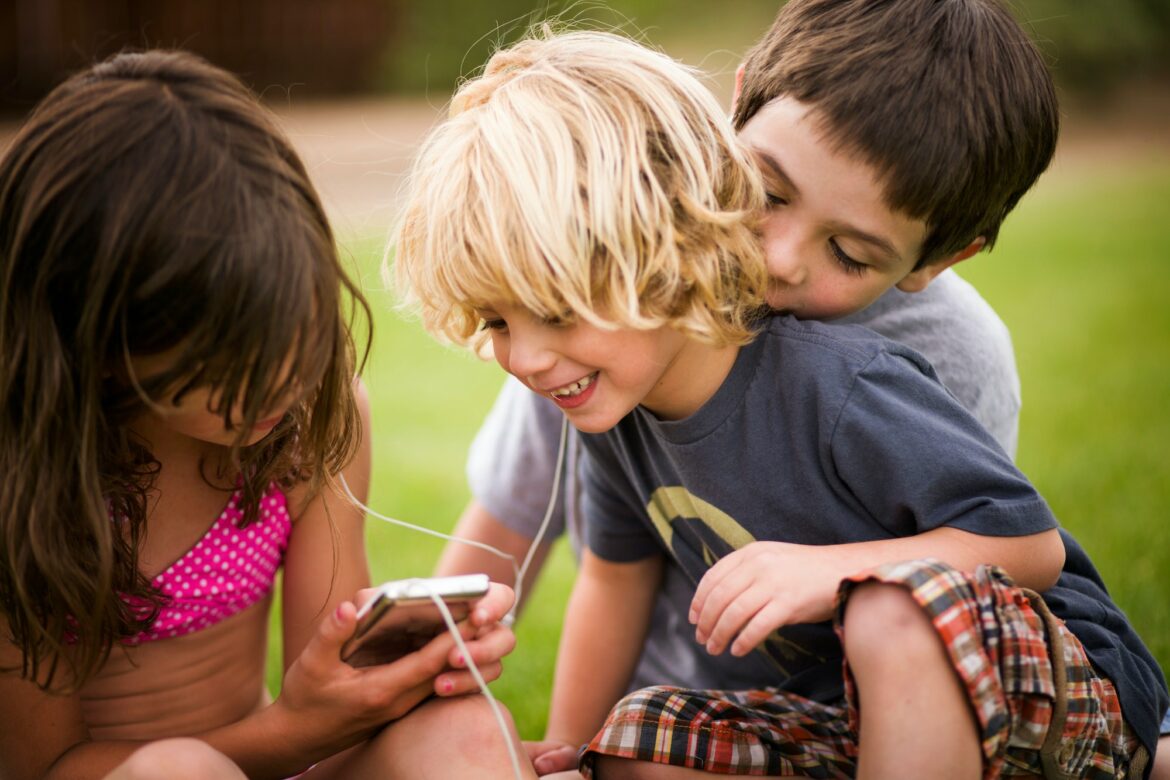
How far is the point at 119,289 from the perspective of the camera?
1429 mm

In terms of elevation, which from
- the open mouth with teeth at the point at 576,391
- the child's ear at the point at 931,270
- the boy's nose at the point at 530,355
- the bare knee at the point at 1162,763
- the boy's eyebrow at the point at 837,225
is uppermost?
the boy's eyebrow at the point at 837,225

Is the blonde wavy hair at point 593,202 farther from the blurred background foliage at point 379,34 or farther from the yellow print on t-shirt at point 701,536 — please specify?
the blurred background foliage at point 379,34

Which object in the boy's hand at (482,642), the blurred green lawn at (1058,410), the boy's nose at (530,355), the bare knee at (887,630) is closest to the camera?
the bare knee at (887,630)

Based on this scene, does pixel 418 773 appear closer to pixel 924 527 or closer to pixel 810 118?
pixel 924 527

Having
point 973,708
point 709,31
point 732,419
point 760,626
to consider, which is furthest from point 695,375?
point 709,31

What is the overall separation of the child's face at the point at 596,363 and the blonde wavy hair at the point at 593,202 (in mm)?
38

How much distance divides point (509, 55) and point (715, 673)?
1.16m

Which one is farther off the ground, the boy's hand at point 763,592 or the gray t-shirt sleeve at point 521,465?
the boy's hand at point 763,592

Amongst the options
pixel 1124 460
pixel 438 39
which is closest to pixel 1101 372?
pixel 1124 460

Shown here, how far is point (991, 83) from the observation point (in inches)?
75.7

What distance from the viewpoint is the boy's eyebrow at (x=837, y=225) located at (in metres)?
1.90

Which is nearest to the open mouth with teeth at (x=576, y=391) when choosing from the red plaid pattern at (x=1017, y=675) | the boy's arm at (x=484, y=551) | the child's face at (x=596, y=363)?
the child's face at (x=596, y=363)

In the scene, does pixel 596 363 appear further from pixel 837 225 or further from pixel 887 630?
pixel 887 630

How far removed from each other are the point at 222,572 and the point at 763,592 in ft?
2.67
